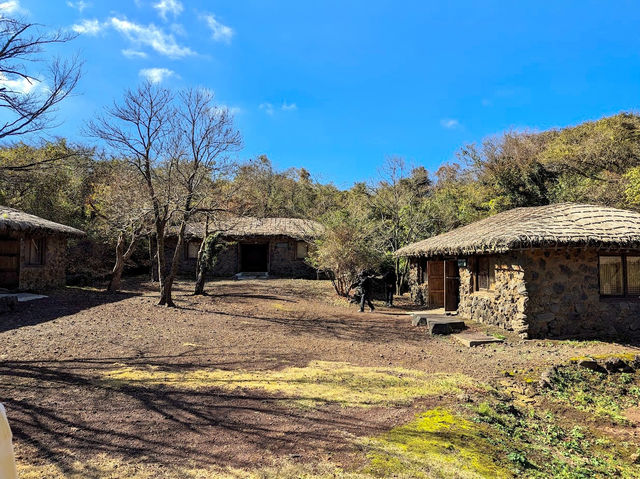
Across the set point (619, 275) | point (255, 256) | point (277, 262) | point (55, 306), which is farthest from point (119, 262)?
point (619, 275)

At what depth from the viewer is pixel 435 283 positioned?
50.8 ft

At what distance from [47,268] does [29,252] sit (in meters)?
0.87

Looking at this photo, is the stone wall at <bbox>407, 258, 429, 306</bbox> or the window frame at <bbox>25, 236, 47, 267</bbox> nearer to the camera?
the window frame at <bbox>25, 236, 47, 267</bbox>

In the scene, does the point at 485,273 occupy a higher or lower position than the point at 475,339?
higher

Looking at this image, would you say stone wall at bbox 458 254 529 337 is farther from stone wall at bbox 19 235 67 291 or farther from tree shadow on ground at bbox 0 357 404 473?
stone wall at bbox 19 235 67 291

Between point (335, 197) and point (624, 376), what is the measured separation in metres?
28.0

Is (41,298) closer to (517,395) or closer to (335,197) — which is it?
(517,395)

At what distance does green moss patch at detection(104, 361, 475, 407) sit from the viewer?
5.08 metres

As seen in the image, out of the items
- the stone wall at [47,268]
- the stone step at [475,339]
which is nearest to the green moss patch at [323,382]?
the stone step at [475,339]

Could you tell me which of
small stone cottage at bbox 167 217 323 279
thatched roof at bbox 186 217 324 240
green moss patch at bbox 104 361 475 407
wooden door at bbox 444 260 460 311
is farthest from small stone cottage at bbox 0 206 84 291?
wooden door at bbox 444 260 460 311

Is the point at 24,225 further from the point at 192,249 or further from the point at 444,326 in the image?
Result: the point at 444,326

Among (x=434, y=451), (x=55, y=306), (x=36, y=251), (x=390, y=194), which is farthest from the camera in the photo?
(x=390, y=194)

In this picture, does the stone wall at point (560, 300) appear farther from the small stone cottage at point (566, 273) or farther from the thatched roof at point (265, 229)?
the thatched roof at point (265, 229)

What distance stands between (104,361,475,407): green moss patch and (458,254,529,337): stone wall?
3.98 meters
